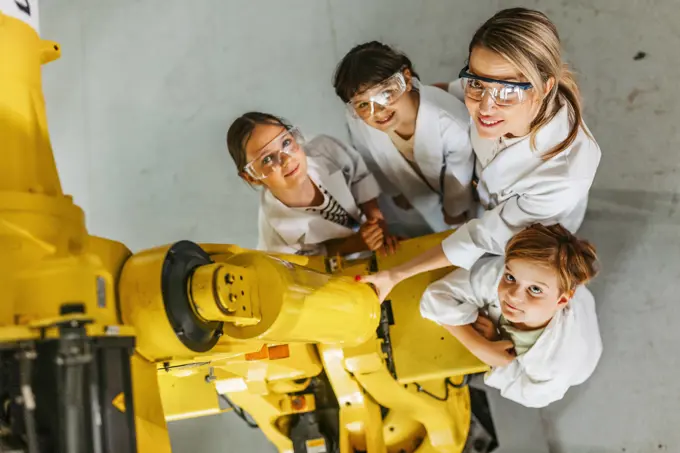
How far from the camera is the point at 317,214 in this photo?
5.03 ft

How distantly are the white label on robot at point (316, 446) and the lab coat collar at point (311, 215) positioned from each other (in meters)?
0.57

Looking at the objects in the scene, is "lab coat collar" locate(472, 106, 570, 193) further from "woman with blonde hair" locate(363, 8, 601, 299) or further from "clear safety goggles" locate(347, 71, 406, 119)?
"clear safety goggles" locate(347, 71, 406, 119)

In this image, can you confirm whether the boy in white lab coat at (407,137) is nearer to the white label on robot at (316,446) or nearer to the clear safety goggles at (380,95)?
the clear safety goggles at (380,95)

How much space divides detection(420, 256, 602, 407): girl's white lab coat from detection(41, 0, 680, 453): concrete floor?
402 mm

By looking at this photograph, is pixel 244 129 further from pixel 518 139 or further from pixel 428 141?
pixel 518 139

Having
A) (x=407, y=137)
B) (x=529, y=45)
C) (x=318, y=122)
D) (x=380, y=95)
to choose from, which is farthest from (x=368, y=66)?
(x=318, y=122)

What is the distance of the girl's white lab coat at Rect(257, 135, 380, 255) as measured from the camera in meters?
1.53

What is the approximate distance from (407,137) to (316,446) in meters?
0.90

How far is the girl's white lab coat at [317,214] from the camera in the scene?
5.02 feet

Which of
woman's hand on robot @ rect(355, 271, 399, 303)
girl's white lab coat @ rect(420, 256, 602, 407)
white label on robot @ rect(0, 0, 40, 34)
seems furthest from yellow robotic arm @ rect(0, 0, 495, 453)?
girl's white lab coat @ rect(420, 256, 602, 407)

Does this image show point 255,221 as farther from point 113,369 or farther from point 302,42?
point 113,369

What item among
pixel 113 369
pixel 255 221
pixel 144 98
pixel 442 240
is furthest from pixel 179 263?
pixel 144 98

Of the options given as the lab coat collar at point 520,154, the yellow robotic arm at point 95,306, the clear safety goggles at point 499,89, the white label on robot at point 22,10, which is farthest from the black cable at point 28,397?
the lab coat collar at point 520,154

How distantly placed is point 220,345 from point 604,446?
145cm
